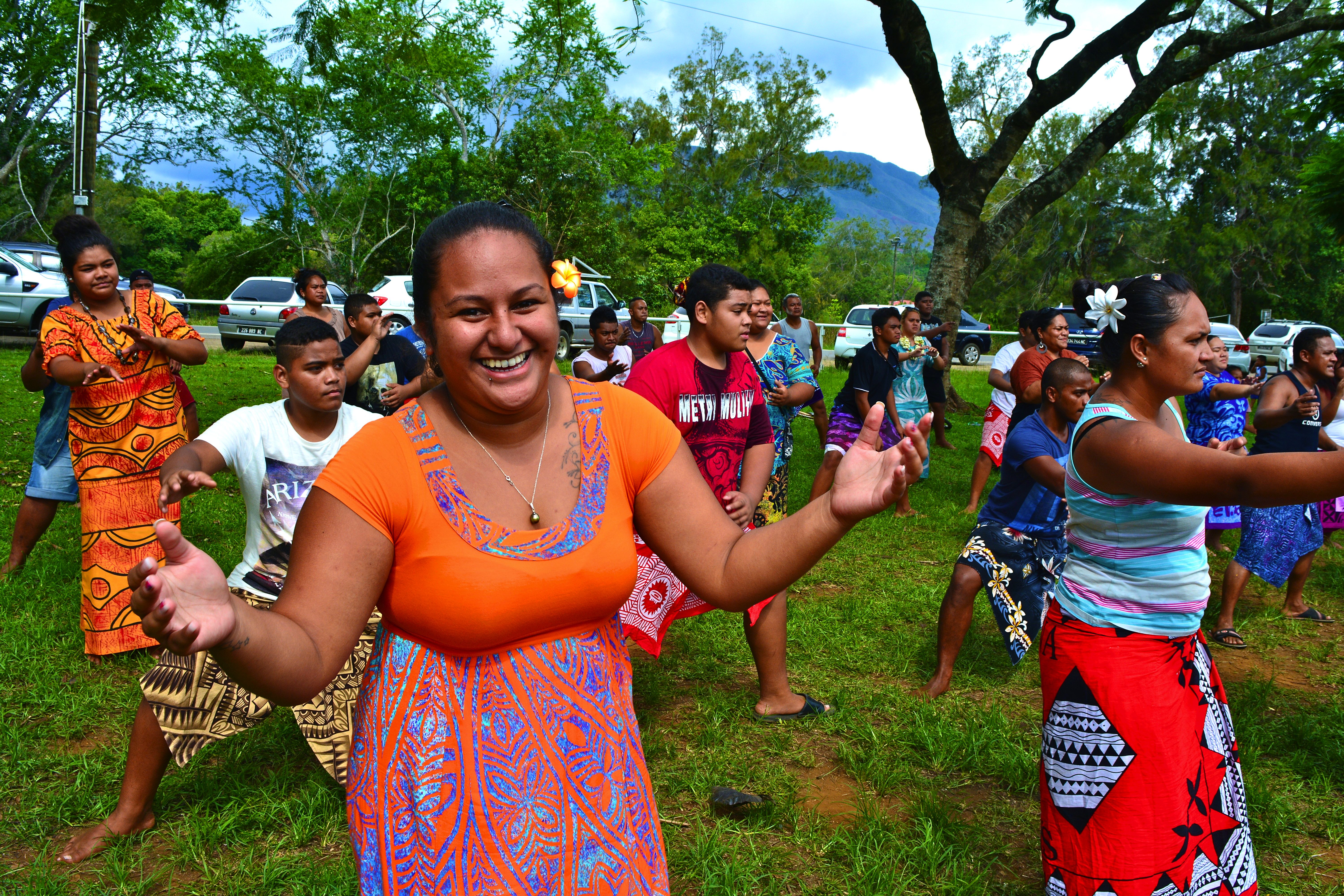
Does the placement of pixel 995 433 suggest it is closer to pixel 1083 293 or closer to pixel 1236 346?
pixel 1083 293

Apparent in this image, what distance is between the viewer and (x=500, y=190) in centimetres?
2450

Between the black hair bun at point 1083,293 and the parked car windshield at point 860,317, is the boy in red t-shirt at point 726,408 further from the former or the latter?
the parked car windshield at point 860,317

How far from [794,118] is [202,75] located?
24542mm

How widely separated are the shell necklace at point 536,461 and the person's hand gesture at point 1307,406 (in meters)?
5.32

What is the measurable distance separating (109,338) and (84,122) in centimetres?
1352

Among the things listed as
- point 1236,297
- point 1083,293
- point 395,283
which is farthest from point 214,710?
point 1236,297

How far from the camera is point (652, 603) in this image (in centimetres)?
406

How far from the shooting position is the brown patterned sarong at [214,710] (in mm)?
3229

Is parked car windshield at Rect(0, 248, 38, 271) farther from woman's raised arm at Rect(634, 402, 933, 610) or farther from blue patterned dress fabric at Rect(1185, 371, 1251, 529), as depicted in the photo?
woman's raised arm at Rect(634, 402, 933, 610)

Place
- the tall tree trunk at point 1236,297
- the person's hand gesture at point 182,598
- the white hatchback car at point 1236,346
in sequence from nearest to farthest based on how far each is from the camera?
the person's hand gesture at point 182,598 < the white hatchback car at point 1236,346 < the tall tree trunk at point 1236,297

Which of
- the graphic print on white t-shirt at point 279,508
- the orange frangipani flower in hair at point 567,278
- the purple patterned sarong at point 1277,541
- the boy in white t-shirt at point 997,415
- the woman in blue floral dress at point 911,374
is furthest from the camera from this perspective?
the woman in blue floral dress at point 911,374

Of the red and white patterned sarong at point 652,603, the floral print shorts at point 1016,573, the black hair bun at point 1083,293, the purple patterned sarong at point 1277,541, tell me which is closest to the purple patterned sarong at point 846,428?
the purple patterned sarong at point 1277,541

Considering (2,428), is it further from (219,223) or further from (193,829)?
(219,223)

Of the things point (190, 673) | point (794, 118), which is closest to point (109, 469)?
point (190, 673)
